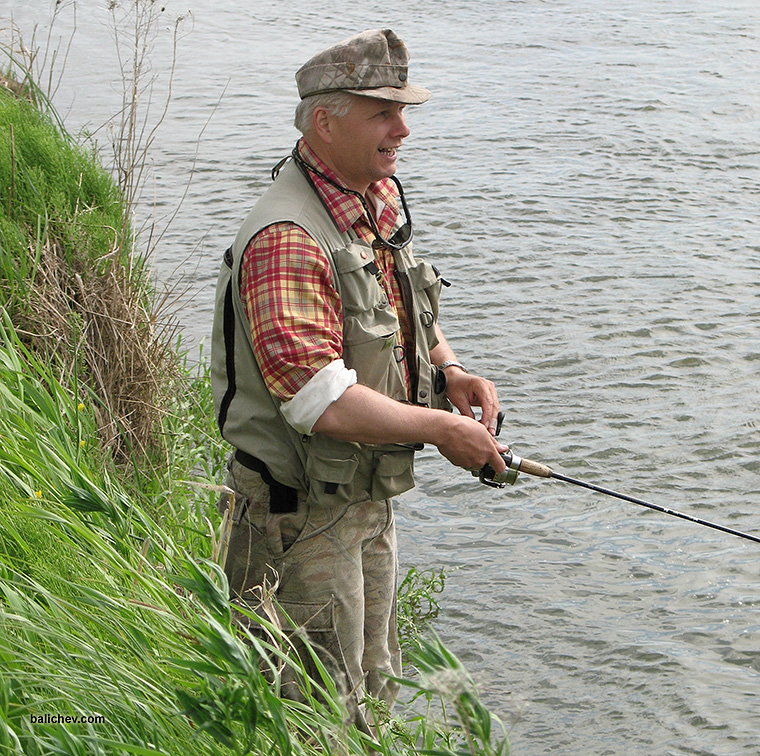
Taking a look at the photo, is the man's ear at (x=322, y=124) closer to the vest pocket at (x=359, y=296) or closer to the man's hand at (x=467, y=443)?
the vest pocket at (x=359, y=296)

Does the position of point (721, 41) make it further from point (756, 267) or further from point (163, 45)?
point (163, 45)

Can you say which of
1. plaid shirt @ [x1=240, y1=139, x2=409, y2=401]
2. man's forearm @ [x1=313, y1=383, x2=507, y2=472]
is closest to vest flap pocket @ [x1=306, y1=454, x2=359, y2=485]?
man's forearm @ [x1=313, y1=383, x2=507, y2=472]

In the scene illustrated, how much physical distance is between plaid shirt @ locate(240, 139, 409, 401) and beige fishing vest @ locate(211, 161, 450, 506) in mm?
50

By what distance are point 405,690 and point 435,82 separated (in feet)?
26.5

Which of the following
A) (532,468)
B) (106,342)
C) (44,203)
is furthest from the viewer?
(44,203)

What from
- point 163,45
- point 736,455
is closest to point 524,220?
point 736,455

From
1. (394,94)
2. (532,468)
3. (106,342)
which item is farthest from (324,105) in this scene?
(106,342)

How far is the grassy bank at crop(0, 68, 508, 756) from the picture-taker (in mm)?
1841

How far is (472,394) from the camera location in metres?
3.37

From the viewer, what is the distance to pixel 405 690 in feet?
13.3

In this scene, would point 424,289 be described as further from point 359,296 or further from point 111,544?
point 111,544

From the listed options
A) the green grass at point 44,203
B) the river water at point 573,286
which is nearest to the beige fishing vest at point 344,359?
the river water at point 573,286

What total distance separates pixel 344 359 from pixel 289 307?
10.4 inches

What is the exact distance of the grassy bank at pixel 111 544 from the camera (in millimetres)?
1841
